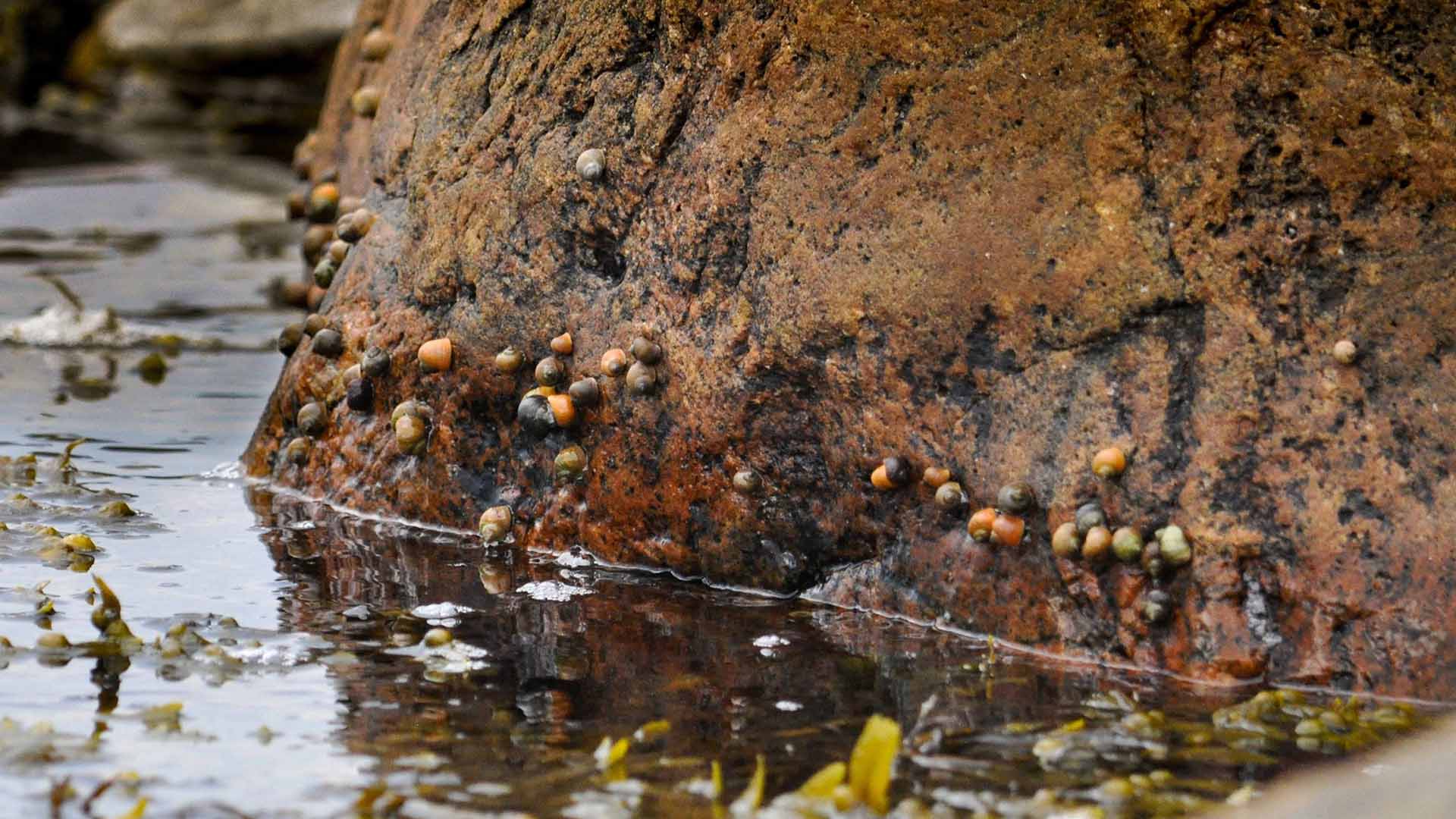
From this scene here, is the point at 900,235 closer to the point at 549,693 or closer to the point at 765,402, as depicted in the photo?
the point at 765,402

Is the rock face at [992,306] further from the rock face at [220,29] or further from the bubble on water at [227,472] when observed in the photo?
the rock face at [220,29]

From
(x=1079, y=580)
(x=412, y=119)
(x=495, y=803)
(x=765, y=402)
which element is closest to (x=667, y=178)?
(x=765, y=402)

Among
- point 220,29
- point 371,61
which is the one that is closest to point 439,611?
point 371,61

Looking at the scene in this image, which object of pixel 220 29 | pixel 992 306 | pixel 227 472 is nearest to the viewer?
pixel 992 306

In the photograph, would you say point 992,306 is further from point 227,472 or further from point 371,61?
point 371,61

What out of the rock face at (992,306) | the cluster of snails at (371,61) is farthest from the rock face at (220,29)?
the rock face at (992,306)
